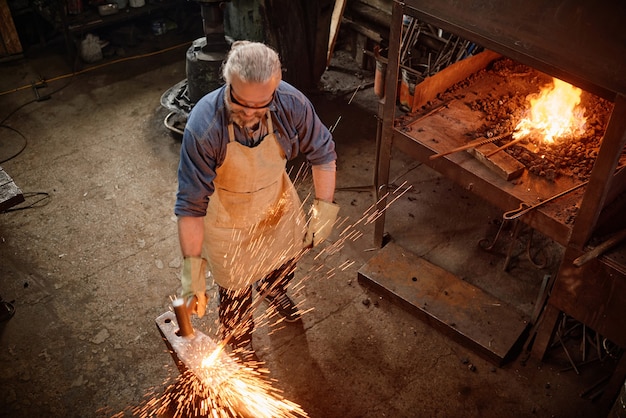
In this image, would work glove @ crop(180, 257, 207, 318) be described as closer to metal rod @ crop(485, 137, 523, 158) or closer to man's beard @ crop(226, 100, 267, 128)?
man's beard @ crop(226, 100, 267, 128)

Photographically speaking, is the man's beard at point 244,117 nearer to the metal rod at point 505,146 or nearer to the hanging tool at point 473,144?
the hanging tool at point 473,144

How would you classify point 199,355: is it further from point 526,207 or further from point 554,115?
point 554,115

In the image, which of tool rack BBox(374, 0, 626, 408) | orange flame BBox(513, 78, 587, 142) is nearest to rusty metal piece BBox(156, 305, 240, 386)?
tool rack BBox(374, 0, 626, 408)

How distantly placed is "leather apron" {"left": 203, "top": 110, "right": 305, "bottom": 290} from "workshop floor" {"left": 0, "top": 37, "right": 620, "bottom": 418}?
752 mm

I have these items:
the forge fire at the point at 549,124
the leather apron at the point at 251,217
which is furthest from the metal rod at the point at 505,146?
the leather apron at the point at 251,217

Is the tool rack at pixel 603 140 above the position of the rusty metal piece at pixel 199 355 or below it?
above

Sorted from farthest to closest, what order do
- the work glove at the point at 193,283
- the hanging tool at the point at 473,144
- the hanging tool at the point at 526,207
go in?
the hanging tool at the point at 473,144 < the hanging tool at the point at 526,207 < the work glove at the point at 193,283

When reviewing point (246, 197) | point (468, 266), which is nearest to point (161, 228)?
point (246, 197)

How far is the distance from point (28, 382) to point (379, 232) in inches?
102

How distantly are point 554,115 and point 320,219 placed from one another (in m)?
1.79

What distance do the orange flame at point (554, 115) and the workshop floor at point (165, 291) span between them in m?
1.08

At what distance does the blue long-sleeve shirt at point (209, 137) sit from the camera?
8.93ft

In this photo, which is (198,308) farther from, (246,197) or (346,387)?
(346,387)

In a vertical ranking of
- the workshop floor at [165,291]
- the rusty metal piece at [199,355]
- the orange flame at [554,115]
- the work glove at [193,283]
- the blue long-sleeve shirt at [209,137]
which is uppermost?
the blue long-sleeve shirt at [209,137]
